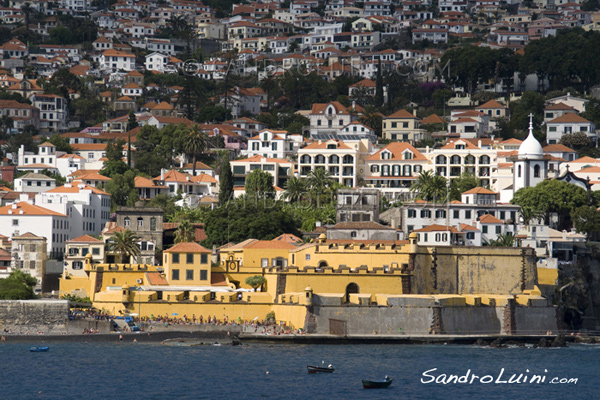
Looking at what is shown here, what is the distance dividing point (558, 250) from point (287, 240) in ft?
65.5

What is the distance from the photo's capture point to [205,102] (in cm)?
15800

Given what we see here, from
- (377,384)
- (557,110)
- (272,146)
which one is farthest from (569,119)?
(377,384)

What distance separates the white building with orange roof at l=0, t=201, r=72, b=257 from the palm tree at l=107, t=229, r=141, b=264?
7.92 meters

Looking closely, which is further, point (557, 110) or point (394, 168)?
point (557, 110)

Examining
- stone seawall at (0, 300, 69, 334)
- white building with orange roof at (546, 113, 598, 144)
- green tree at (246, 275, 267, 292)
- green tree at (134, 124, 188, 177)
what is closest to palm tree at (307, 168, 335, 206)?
green tree at (134, 124, 188, 177)

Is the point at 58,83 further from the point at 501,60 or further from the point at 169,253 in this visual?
the point at 169,253

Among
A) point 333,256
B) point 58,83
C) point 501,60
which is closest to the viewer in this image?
point 333,256

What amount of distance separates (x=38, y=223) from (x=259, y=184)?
22.2m

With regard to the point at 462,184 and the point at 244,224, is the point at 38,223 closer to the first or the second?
the point at 244,224

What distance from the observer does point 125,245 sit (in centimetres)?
9000

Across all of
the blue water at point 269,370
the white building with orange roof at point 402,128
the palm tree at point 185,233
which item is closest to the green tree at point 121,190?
the palm tree at point 185,233

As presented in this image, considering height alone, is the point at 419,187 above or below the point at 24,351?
above

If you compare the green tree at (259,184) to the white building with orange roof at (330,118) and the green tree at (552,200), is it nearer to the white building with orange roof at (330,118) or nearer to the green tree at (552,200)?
the green tree at (552,200)

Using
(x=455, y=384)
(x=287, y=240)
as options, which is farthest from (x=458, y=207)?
(x=455, y=384)
